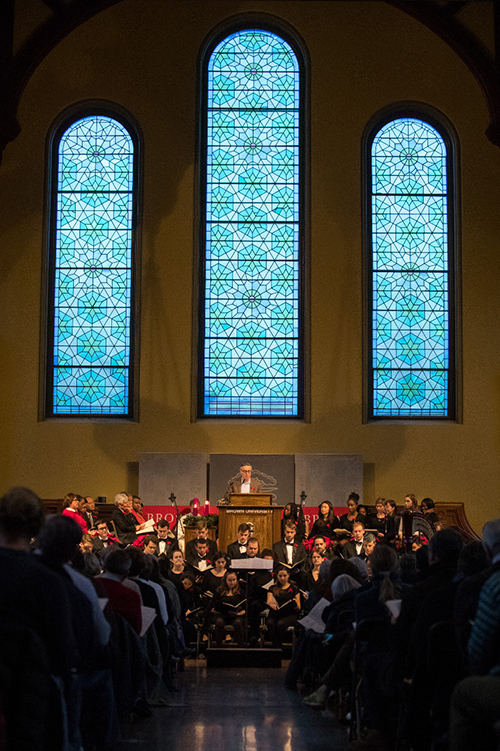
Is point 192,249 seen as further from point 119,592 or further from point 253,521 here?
point 119,592

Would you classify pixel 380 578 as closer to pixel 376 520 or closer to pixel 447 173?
pixel 376 520

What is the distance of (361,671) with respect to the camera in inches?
212

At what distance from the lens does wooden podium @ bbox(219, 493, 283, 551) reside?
11.6m

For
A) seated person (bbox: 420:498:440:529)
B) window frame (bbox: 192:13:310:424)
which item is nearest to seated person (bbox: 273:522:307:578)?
seated person (bbox: 420:498:440:529)

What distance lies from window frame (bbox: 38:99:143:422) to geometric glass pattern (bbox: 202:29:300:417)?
3.57 feet

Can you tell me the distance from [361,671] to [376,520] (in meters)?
7.22

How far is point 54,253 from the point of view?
14.8 metres

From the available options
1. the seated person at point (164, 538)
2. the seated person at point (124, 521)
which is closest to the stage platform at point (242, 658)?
the seated person at point (164, 538)

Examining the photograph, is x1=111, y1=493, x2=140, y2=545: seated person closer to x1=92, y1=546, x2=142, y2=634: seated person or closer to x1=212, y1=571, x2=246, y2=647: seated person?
x1=212, y1=571, x2=246, y2=647: seated person

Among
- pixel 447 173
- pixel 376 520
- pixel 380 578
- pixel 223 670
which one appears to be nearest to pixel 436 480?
pixel 376 520

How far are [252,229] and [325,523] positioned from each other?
5.14 metres

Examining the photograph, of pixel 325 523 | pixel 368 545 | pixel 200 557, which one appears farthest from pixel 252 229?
pixel 368 545

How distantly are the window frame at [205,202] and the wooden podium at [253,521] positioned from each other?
118 inches

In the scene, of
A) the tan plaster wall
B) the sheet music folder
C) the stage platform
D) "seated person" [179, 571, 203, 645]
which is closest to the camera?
the stage platform
